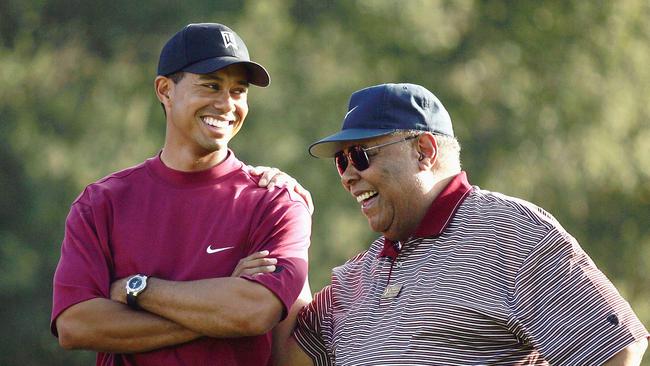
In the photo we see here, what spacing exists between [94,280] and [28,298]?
8.08 metres

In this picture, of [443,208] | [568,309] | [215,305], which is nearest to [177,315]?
[215,305]

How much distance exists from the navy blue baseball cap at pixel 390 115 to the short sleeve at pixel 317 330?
2.01 ft

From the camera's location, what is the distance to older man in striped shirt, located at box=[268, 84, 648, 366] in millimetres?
3592

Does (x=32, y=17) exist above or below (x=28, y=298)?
above

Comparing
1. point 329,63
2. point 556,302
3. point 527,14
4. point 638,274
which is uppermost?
point 527,14

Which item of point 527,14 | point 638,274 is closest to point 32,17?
point 527,14

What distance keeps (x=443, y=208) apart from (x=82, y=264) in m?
1.31

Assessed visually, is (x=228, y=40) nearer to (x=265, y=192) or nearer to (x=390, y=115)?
(x=265, y=192)

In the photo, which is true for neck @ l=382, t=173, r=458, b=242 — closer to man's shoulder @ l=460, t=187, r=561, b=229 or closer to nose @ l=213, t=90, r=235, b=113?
man's shoulder @ l=460, t=187, r=561, b=229

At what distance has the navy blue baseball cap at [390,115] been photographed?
4.11m

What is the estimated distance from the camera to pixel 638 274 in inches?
504

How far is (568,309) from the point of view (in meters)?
3.58

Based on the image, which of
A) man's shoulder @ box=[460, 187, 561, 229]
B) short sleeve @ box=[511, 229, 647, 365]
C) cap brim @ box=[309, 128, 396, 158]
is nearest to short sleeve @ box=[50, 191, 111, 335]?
cap brim @ box=[309, 128, 396, 158]

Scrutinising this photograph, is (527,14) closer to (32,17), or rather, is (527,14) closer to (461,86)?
(461,86)
